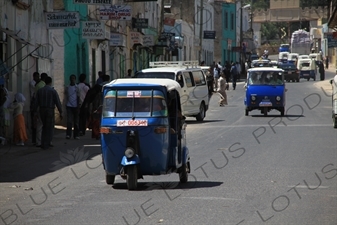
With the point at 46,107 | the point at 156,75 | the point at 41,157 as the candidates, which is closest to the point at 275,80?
the point at 156,75

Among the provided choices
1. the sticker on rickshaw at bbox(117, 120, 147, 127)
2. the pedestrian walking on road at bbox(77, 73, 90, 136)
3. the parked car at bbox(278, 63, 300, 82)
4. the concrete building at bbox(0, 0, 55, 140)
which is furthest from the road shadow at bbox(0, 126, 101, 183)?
the parked car at bbox(278, 63, 300, 82)

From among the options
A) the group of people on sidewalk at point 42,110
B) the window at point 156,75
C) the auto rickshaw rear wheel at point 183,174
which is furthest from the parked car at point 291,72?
the auto rickshaw rear wheel at point 183,174

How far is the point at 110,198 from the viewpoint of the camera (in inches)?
519

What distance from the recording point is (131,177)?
14141mm

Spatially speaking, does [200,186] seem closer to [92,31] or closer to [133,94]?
[133,94]

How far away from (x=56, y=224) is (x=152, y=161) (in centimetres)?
379

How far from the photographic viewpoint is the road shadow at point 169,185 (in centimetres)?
1449

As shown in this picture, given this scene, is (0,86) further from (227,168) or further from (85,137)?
(227,168)

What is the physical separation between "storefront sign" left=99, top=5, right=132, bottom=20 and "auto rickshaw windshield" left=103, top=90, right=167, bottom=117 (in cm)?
1890

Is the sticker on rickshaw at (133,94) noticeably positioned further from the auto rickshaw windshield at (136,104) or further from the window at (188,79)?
the window at (188,79)

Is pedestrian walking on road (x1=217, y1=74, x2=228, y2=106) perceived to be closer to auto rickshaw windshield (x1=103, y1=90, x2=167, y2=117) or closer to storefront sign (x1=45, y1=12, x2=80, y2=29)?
storefront sign (x1=45, y1=12, x2=80, y2=29)

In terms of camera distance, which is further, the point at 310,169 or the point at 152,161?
the point at 310,169

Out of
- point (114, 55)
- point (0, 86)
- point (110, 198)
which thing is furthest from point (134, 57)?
point (110, 198)

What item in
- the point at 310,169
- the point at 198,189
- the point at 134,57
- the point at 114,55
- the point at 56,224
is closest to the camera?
the point at 56,224
